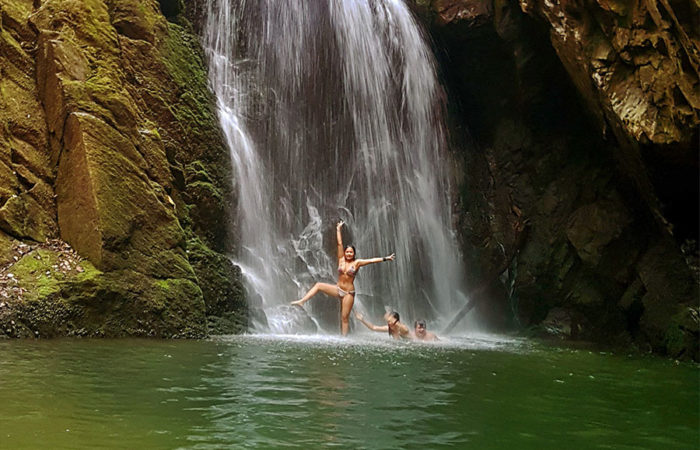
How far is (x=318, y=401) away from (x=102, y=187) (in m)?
6.25

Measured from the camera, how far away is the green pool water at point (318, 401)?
3.38m

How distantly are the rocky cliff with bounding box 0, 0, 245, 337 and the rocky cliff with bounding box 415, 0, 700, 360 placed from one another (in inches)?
290

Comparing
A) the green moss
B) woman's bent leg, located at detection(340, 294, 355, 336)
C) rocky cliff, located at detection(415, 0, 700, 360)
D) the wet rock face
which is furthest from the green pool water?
the green moss

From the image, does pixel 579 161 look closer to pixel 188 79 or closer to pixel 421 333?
pixel 421 333

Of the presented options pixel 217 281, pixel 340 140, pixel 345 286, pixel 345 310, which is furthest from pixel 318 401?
pixel 340 140

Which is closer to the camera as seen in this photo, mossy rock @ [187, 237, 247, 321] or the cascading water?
mossy rock @ [187, 237, 247, 321]

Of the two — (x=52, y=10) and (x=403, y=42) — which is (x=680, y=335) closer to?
(x=403, y=42)

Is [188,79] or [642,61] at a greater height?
[188,79]

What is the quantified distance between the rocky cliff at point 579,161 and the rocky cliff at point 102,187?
Answer: 24.1ft

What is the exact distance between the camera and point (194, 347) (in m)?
7.68

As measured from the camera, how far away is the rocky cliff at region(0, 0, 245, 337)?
8531 millimetres

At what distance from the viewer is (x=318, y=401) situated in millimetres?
4391

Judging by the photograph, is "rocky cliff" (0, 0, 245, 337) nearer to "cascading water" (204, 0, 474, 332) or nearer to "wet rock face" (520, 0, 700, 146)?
"cascading water" (204, 0, 474, 332)

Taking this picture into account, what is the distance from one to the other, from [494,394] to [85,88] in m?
8.27
